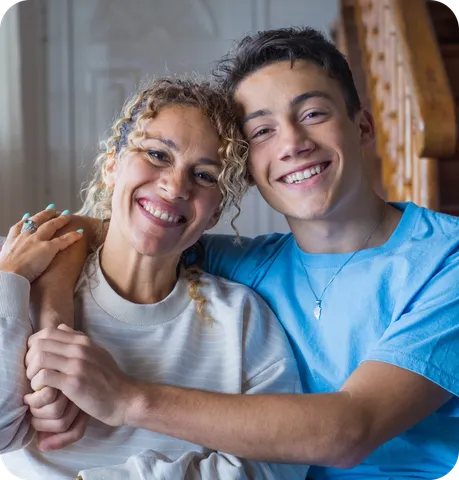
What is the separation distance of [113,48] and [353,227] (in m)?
0.40

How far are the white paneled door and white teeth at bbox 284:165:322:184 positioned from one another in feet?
0.63

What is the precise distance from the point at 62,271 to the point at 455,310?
481 mm

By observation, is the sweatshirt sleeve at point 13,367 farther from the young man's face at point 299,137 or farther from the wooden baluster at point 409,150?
the wooden baluster at point 409,150

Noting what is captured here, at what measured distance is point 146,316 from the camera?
0.74 meters

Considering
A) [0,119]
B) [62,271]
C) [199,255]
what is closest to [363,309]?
[199,255]

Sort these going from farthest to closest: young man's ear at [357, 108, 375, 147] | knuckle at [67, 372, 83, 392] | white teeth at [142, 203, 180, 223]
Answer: young man's ear at [357, 108, 375, 147], white teeth at [142, 203, 180, 223], knuckle at [67, 372, 83, 392]

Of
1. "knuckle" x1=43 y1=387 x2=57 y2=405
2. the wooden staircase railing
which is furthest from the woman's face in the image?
the wooden staircase railing

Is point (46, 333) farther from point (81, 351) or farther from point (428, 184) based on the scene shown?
point (428, 184)

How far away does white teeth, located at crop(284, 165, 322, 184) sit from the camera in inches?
30.8

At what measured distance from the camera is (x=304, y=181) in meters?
0.79

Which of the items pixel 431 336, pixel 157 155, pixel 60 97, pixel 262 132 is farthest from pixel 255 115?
pixel 431 336

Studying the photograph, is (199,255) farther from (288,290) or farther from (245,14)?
(245,14)

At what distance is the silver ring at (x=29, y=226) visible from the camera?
77 cm

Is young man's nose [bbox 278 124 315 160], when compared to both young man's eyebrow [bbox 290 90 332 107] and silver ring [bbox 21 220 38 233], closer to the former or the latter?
young man's eyebrow [bbox 290 90 332 107]
